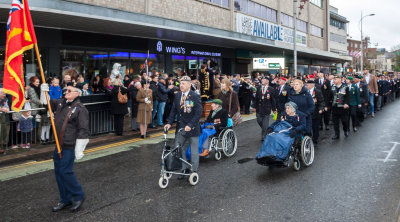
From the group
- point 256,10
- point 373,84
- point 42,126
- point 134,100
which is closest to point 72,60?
point 134,100

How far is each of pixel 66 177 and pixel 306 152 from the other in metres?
5.08

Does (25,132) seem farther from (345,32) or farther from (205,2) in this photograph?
→ (345,32)

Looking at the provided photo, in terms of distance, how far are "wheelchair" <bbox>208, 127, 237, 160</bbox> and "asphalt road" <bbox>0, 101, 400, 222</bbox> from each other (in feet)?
0.68

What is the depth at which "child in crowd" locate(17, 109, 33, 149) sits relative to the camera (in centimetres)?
909

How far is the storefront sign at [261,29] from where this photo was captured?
2567 centimetres

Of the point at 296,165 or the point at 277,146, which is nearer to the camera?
the point at 277,146

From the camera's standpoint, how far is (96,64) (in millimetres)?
16469

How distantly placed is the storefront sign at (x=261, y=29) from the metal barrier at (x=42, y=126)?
16.1 meters

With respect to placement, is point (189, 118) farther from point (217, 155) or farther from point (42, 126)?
point (42, 126)

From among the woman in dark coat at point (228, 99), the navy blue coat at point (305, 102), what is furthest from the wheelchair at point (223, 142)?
the navy blue coat at point (305, 102)

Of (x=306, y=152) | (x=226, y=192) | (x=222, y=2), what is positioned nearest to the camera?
(x=226, y=192)

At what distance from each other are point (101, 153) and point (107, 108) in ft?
8.55

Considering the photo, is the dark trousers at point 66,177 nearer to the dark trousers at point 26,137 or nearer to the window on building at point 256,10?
the dark trousers at point 26,137

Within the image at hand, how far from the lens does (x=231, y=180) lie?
6.66 m
